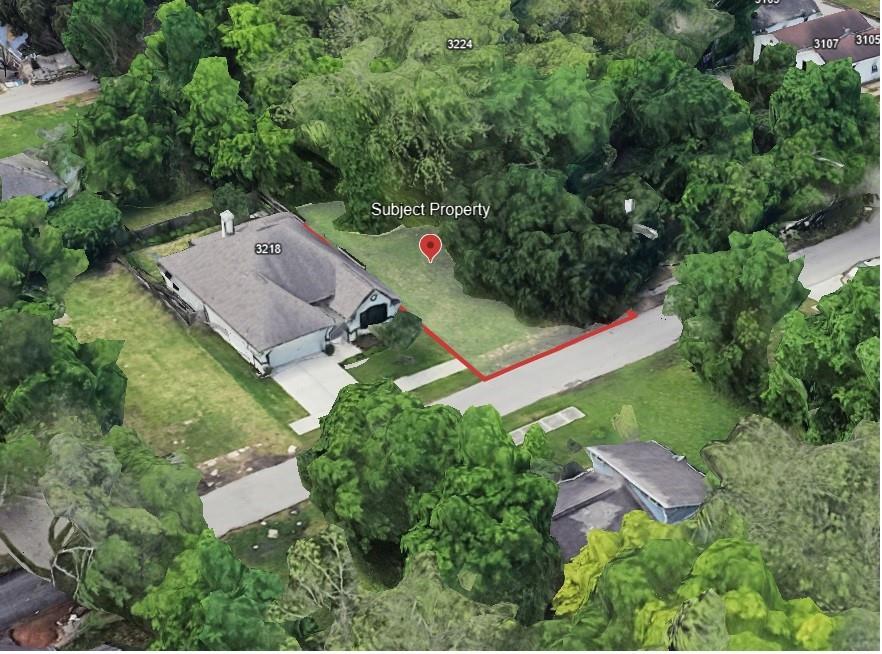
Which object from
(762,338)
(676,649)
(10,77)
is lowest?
(10,77)

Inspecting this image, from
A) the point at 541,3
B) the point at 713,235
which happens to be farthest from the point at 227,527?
the point at 541,3

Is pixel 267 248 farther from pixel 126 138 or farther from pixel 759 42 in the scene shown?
pixel 759 42

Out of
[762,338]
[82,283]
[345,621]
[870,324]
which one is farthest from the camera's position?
[82,283]

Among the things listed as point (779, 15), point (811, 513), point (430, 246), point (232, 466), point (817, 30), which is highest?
point (811, 513)

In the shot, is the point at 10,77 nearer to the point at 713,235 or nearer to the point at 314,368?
the point at 314,368

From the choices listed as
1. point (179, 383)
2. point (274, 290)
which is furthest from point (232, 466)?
point (274, 290)

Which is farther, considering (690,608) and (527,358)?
(527,358)

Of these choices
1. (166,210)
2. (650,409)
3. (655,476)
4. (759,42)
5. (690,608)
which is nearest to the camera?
(690,608)

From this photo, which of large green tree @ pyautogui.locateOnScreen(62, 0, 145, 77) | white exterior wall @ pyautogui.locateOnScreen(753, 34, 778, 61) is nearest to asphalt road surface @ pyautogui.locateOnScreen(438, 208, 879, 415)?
white exterior wall @ pyautogui.locateOnScreen(753, 34, 778, 61)
